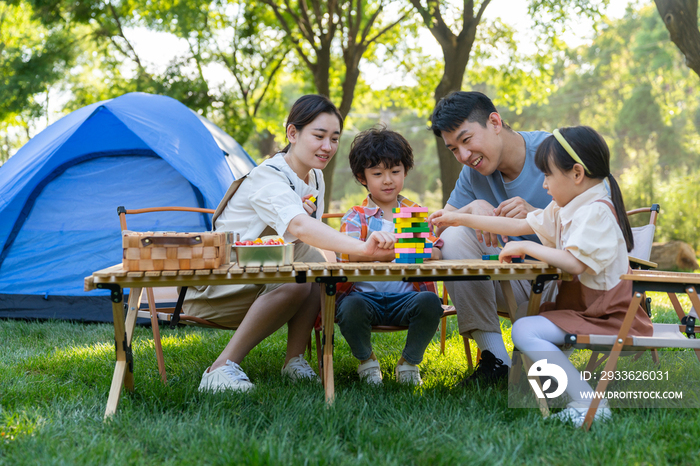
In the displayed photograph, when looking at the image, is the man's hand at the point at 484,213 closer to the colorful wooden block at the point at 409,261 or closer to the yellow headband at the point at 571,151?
the yellow headband at the point at 571,151

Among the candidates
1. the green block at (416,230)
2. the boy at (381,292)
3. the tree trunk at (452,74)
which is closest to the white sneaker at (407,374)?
the boy at (381,292)

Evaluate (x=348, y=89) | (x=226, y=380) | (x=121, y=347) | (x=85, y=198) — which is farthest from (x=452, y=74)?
(x=121, y=347)

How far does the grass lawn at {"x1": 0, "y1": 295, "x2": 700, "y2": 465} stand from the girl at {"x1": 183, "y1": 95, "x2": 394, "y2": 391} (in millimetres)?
166

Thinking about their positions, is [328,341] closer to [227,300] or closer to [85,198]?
[227,300]

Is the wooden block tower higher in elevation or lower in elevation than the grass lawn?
higher

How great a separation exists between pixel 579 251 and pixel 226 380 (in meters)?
1.49

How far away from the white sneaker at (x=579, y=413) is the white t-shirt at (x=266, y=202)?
1234mm

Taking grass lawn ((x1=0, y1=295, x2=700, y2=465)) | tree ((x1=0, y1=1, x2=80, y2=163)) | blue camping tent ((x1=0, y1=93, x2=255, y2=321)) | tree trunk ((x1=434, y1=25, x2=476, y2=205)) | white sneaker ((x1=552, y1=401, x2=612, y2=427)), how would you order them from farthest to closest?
tree ((x1=0, y1=1, x2=80, y2=163)) → tree trunk ((x1=434, y1=25, x2=476, y2=205)) → blue camping tent ((x1=0, y1=93, x2=255, y2=321)) → white sneaker ((x1=552, y1=401, x2=612, y2=427)) → grass lawn ((x1=0, y1=295, x2=700, y2=465))

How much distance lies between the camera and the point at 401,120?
39.8 m

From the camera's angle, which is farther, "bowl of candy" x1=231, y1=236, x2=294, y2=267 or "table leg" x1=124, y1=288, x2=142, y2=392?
"table leg" x1=124, y1=288, x2=142, y2=392

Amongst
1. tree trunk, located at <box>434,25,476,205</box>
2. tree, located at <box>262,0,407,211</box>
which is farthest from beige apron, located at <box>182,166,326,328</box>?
tree, located at <box>262,0,407,211</box>

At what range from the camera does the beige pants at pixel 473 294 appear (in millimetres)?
2473

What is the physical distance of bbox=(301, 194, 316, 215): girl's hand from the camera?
8.63 ft

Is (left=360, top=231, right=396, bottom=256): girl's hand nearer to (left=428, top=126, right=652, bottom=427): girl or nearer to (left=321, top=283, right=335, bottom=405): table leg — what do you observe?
(left=321, top=283, right=335, bottom=405): table leg
